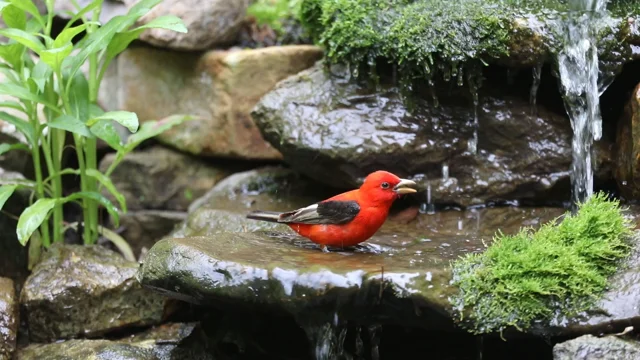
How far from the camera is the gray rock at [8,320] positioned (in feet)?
15.2

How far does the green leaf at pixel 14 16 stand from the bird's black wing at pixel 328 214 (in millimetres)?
2373

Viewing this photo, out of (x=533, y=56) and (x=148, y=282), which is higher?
(x=533, y=56)

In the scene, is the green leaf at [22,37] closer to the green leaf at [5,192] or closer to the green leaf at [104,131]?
the green leaf at [104,131]

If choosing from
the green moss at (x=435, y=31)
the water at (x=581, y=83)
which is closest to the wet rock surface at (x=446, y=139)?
the water at (x=581, y=83)

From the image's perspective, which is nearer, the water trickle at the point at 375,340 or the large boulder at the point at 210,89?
the water trickle at the point at 375,340

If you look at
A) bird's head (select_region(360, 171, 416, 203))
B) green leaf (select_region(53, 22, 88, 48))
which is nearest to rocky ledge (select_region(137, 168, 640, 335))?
bird's head (select_region(360, 171, 416, 203))

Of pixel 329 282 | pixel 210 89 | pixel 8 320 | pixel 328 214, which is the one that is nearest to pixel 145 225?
pixel 210 89

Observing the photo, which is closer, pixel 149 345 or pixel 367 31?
pixel 149 345

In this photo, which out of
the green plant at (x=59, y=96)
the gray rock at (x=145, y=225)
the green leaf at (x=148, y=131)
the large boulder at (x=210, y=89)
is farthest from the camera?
the gray rock at (x=145, y=225)

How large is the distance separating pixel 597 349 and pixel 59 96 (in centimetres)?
399

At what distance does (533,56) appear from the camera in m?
4.87

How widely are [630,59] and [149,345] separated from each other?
3557 millimetres

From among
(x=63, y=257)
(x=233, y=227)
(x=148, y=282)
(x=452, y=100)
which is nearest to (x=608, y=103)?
(x=452, y=100)

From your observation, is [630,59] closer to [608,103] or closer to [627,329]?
[608,103]
